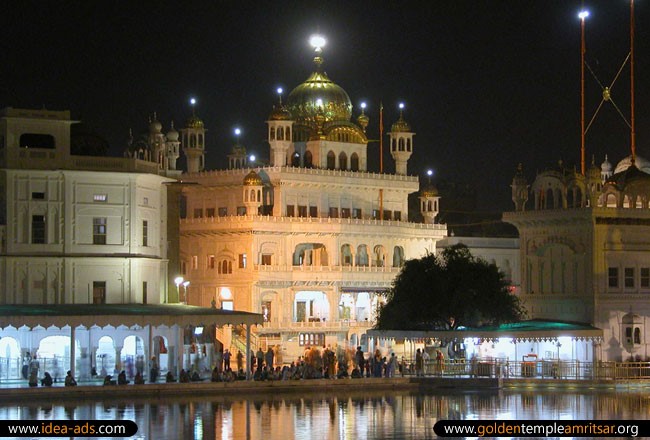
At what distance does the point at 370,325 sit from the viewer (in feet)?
290

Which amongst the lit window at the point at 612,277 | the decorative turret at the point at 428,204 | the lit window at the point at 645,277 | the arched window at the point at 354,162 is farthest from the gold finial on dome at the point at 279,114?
the lit window at the point at 645,277

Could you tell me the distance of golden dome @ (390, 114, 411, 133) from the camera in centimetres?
9431

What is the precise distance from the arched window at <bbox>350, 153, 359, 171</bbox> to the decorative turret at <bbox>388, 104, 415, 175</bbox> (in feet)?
8.56

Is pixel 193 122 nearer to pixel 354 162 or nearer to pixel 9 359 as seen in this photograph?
pixel 354 162

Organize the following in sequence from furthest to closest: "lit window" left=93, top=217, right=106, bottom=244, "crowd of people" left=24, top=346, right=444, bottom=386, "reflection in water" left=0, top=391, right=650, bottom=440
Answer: "lit window" left=93, top=217, right=106, bottom=244, "crowd of people" left=24, top=346, right=444, bottom=386, "reflection in water" left=0, top=391, right=650, bottom=440

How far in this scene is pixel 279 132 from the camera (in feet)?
287

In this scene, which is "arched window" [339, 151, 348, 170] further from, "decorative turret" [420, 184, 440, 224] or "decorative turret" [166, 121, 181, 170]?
"decorative turret" [166, 121, 181, 170]

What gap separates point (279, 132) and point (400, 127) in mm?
9838

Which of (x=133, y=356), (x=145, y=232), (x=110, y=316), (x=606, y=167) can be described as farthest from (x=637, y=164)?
(x=110, y=316)

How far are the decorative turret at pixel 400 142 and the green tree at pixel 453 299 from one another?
21804 mm

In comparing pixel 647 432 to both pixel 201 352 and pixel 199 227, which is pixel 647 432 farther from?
pixel 199 227

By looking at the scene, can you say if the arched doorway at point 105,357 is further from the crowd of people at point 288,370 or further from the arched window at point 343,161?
the arched window at point 343,161

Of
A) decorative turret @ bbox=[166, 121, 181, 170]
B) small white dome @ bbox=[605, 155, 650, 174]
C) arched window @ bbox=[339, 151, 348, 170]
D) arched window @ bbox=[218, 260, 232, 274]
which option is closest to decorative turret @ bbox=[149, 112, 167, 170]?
decorative turret @ bbox=[166, 121, 181, 170]

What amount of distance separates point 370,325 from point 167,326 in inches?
1004
